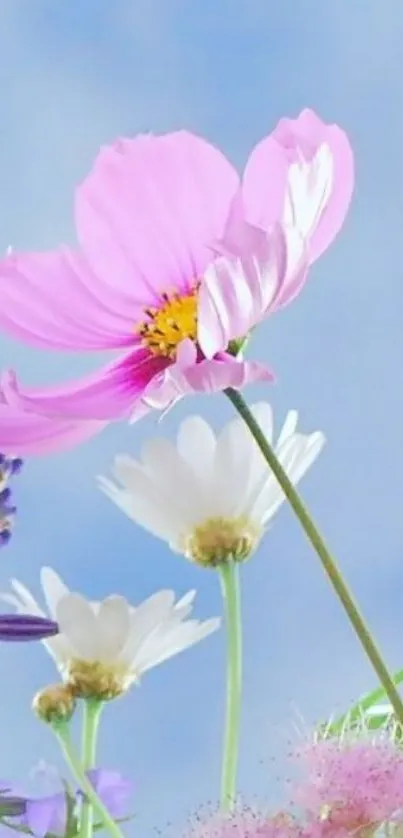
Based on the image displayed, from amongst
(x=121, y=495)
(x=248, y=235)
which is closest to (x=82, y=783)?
(x=121, y=495)

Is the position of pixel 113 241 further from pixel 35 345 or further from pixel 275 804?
pixel 275 804

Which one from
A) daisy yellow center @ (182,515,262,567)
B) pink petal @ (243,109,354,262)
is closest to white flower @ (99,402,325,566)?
daisy yellow center @ (182,515,262,567)

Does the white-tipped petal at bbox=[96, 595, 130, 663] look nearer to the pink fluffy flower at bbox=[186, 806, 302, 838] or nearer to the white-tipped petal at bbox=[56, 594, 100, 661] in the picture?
the white-tipped petal at bbox=[56, 594, 100, 661]

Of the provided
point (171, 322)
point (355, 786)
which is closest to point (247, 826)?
point (355, 786)

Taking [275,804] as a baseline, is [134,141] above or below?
above

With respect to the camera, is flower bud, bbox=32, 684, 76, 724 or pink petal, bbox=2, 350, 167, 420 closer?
pink petal, bbox=2, 350, 167, 420

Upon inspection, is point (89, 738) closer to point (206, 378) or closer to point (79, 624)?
point (79, 624)
